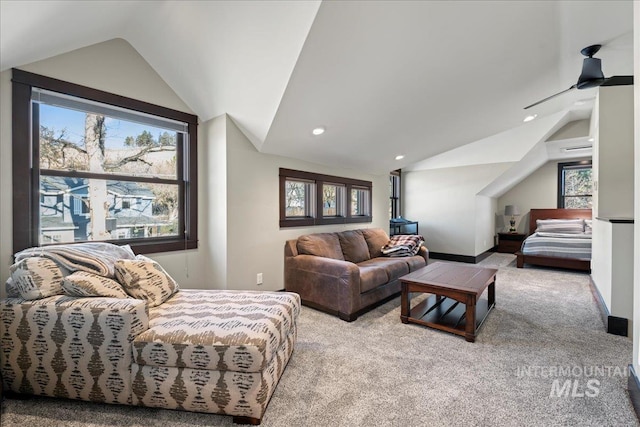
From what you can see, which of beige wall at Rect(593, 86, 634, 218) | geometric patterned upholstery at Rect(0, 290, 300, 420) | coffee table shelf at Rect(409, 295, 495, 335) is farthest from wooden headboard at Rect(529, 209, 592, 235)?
geometric patterned upholstery at Rect(0, 290, 300, 420)

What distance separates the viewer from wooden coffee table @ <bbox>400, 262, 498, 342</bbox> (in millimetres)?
2473

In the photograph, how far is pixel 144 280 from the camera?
195 cm

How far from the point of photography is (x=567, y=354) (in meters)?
2.23

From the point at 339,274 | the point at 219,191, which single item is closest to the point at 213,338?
the point at 339,274

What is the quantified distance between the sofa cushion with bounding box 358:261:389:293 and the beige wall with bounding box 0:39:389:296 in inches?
41.7

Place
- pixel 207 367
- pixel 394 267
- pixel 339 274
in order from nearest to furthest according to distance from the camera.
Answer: pixel 207 367
pixel 339 274
pixel 394 267

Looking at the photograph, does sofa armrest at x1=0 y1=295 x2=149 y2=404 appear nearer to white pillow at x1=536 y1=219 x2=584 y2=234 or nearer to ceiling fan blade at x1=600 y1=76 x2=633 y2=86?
ceiling fan blade at x1=600 y1=76 x2=633 y2=86

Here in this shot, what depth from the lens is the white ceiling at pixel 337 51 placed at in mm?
1863

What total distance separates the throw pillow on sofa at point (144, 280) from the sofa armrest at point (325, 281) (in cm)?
150

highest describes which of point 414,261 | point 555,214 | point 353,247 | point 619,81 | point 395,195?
point 619,81

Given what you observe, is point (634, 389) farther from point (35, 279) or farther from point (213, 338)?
point (35, 279)

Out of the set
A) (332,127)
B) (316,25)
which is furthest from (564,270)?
(316,25)

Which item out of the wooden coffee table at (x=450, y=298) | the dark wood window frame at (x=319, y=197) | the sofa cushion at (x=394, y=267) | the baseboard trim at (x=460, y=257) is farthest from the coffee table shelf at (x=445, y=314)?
the baseboard trim at (x=460, y=257)

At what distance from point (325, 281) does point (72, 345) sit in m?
2.06
